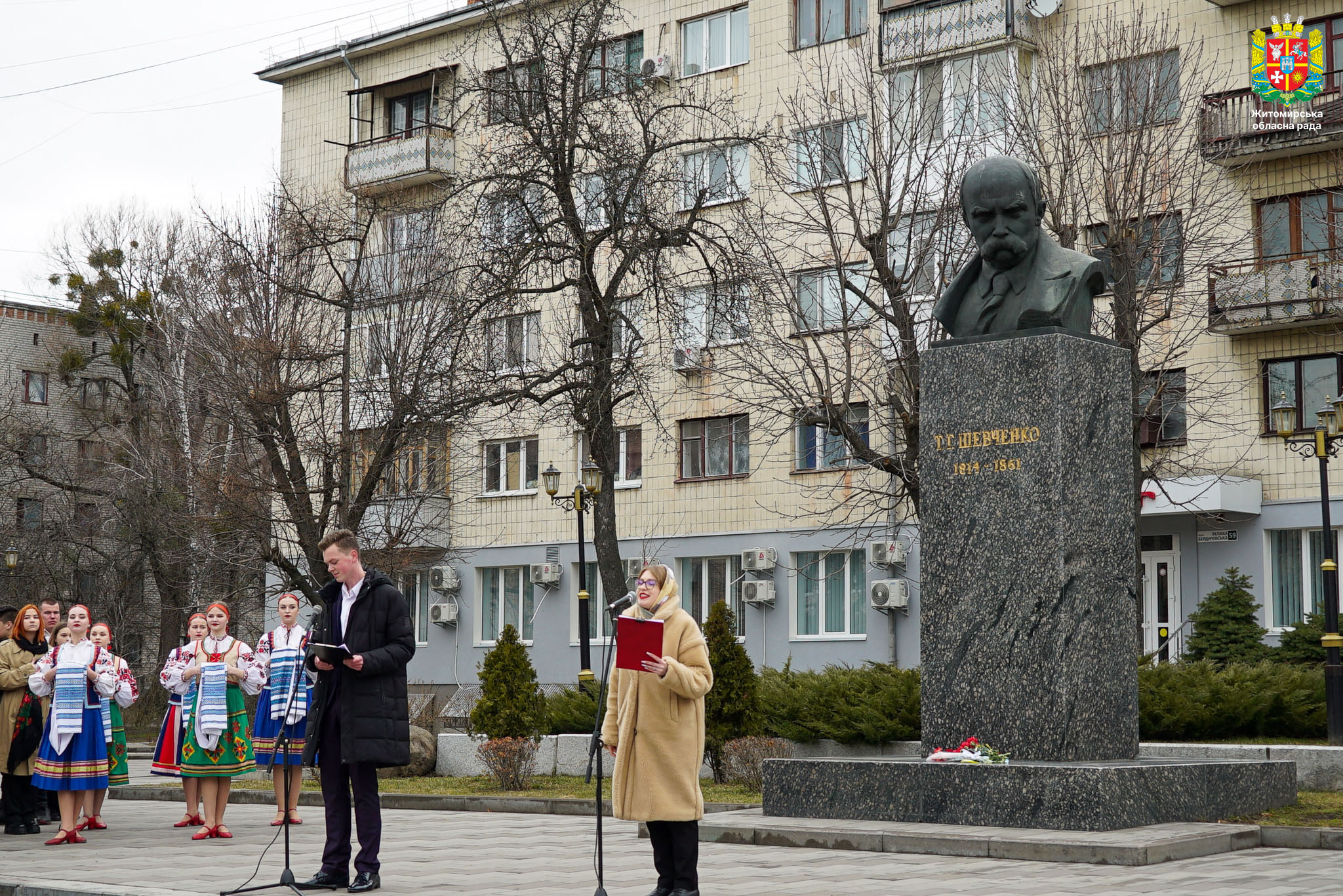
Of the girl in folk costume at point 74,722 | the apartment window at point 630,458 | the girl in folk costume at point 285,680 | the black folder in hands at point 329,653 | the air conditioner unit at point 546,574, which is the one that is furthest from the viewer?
the air conditioner unit at point 546,574

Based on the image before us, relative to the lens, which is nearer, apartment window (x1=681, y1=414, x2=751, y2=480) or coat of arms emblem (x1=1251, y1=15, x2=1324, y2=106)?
coat of arms emblem (x1=1251, y1=15, x2=1324, y2=106)

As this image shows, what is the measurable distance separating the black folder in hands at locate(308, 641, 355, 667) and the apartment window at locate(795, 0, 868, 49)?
27663mm

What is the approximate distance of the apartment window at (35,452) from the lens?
1906 inches

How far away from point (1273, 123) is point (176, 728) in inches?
850

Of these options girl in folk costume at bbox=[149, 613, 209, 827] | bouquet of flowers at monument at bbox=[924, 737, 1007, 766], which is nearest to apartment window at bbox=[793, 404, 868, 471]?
girl in folk costume at bbox=[149, 613, 209, 827]

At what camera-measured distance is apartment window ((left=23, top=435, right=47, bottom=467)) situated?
159 feet

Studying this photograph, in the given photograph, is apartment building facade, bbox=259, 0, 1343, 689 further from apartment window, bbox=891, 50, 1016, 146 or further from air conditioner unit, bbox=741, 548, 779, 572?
apartment window, bbox=891, 50, 1016, 146

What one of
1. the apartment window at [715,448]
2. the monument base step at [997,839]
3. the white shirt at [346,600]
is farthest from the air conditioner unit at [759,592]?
the white shirt at [346,600]

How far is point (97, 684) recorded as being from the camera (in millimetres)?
14039

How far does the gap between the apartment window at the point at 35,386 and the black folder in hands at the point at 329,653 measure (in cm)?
5019

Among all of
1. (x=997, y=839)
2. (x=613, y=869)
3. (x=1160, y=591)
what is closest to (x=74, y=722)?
(x=613, y=869)

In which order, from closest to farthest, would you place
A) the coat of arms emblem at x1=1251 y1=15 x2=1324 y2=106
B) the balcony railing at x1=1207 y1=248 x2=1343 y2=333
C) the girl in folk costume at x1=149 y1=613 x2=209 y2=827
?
the girl in folk costume at x1=149 y1=613 x2=209 y2=827 < the balcony railing at x1=1207 y1=248 x2=1343 y2=333 < the coat of arms emblem at x1=1251 y1=15 x2=1324 y2=106

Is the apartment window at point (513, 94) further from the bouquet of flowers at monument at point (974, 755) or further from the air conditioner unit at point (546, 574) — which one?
the air conditioner unit at point (546, 574)

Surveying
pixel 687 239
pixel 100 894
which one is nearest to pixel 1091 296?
pixel 100 894
